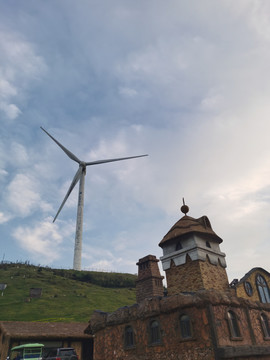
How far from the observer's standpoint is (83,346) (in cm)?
2923

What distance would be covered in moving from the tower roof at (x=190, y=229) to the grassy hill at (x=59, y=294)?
30.8 m

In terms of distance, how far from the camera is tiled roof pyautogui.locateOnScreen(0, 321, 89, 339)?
87.7 feet

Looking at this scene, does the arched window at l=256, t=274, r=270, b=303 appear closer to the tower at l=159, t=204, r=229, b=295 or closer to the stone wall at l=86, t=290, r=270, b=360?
the stone wall at l=86, t=290, r=270, b=360

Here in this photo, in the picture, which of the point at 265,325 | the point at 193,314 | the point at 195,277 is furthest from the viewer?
the point at 195,277

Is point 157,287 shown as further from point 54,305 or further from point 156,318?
point 54,305

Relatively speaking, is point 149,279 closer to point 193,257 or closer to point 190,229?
point 190,229

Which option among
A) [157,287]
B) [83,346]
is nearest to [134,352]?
[83,346]

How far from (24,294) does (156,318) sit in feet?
183

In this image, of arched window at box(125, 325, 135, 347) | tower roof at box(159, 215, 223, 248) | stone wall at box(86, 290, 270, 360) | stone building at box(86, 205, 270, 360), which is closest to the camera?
stone wall at box(86, 290, 270, 360)

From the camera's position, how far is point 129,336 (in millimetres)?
21047

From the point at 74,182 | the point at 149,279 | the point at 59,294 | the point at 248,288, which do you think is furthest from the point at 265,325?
the point at 74,182

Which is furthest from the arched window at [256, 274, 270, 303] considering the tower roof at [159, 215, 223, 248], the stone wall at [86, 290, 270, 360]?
the tower roof at [159, 215, 223, 248]

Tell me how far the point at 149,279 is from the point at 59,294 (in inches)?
1526

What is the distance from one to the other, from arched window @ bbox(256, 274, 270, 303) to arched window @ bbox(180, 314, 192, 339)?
31.9ft
